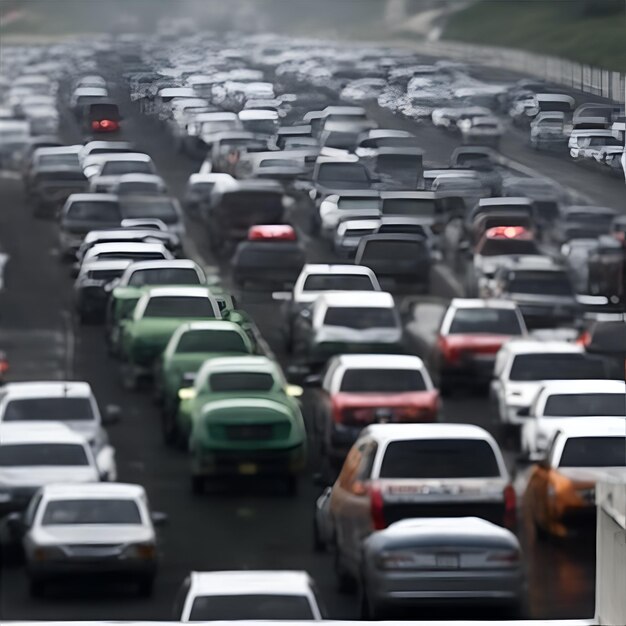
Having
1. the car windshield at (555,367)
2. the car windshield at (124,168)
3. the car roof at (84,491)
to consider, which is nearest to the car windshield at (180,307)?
the car windshield at (124,168)

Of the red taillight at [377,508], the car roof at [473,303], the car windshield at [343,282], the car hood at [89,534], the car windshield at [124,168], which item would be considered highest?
the car windshield at [124,168]

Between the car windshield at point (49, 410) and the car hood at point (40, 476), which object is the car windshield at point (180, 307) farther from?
the car hood at point (40, 476)

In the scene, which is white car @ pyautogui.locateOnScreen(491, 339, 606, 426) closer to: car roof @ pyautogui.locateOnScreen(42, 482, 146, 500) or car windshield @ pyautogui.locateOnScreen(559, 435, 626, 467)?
car windshield @ pyautogui.locateOnScreen(559, 435, 626, 467)

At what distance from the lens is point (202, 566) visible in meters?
5.51

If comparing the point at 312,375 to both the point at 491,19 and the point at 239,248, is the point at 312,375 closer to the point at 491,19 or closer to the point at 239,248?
the point at 239,248

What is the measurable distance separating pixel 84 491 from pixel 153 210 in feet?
3.79

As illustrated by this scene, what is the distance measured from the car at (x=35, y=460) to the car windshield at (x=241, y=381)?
1.69 ft

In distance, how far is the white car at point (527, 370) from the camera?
5.87m

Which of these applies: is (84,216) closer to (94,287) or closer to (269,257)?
(94,287)

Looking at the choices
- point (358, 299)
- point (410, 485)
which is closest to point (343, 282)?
point (358, 299)

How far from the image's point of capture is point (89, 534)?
17.8 ft

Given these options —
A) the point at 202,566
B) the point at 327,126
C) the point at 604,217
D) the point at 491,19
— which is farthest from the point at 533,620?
the point at 491,19

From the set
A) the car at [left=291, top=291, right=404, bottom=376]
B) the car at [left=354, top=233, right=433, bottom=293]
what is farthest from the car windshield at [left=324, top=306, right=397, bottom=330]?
the car at [left=354, top=233, right=433, bottom=293]

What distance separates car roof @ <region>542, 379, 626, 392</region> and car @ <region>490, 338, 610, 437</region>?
2 centimetres
